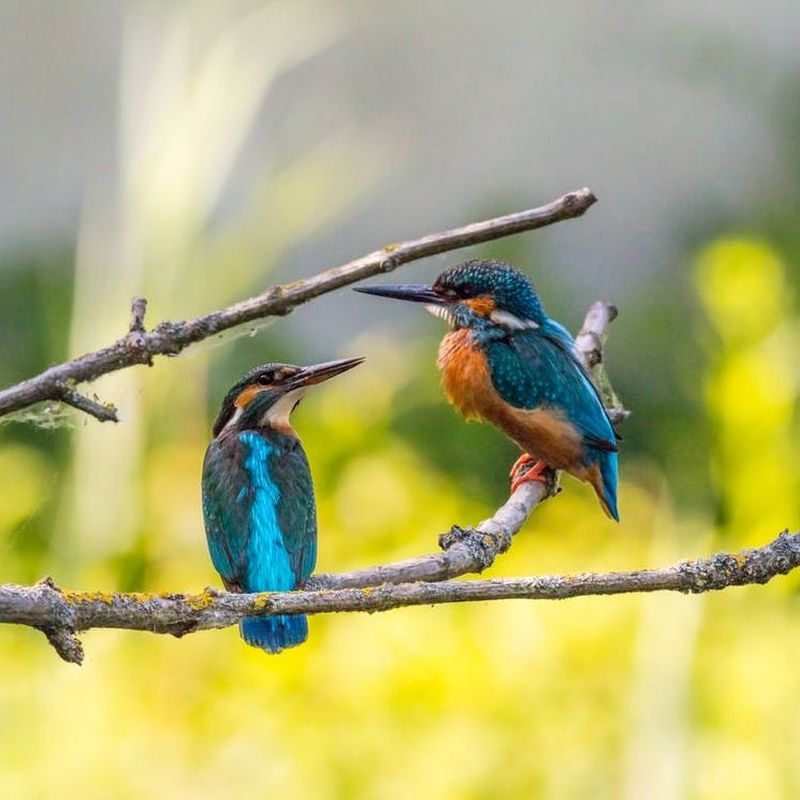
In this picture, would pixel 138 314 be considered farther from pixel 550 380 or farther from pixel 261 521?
pixel 550 380

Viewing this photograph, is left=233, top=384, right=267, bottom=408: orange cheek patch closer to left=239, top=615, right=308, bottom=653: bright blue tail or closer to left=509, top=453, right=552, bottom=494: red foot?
left=239, top=615, right=308, bottom=653: bright blue tail

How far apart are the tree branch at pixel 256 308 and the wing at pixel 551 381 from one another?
47cm

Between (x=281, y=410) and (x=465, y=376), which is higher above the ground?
(x=465, y=376)

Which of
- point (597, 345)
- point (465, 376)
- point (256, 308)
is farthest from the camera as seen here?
point (597, 345)

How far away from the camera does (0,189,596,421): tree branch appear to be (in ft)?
2.71

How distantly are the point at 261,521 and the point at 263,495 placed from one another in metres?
Result: 0.02

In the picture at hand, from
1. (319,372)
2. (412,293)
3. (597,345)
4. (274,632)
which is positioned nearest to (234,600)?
(274,632)

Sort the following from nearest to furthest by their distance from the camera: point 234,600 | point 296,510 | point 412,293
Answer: point 234,600 → point 296,510 → point 412,293

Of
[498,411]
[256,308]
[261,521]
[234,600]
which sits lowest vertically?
[234,600]

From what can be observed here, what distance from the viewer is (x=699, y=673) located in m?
2.65

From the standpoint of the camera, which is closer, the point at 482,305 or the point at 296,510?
the point at 296,510

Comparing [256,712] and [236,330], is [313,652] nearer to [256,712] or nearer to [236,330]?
[256,712]

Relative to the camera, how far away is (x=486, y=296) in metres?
1.38

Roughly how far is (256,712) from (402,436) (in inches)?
36.8
